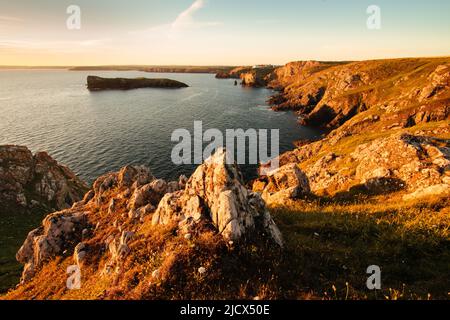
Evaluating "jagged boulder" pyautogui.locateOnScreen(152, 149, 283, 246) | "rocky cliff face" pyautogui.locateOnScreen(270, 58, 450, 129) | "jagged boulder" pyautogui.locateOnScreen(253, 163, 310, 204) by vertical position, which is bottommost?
"jagged boulder" pyautogui.locateOnScreen(253, 163, 310, 204)

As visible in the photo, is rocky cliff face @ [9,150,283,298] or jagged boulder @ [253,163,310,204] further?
jagged boulder @ [253,163,310,204]

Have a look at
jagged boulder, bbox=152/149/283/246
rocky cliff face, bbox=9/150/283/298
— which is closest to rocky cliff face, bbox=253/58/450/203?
jagged boulder, bbox=152/149/283/246

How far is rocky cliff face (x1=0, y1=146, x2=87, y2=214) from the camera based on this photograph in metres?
40.5

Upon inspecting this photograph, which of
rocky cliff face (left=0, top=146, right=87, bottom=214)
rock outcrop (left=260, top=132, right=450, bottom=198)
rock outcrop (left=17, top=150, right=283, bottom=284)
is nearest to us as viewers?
rock outcrop (left=17, top=150, right=283, bottom=284)

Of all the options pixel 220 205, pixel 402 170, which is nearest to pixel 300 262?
pixel 220 205

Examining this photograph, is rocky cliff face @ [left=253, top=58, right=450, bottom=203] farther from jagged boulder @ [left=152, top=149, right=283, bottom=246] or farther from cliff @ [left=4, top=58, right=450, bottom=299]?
jagged boulder @ [left=152, top=149, right=283, bottom=246]

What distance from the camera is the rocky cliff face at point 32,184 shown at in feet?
133

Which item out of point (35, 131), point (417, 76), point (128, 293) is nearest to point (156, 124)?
point (35, 131)

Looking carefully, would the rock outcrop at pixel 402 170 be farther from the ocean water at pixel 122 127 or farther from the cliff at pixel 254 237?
the ocean water at pixel 122 127

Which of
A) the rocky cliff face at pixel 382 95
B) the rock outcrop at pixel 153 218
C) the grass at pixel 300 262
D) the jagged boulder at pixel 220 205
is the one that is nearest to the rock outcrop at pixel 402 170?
the grass at pixel 300 262

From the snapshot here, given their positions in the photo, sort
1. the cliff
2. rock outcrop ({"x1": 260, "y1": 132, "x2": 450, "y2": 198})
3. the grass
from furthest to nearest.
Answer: rock outcrop ({"x1": 260, "y1": 132, "x2": 450, "y2": 198}) → the cliff → the grass

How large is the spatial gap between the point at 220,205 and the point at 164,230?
3.70 metres

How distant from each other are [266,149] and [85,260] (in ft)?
209

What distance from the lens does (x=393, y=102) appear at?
249 ft
